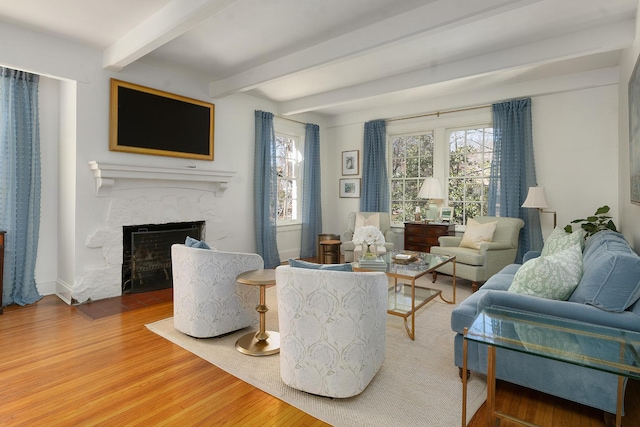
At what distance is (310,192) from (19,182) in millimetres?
4099

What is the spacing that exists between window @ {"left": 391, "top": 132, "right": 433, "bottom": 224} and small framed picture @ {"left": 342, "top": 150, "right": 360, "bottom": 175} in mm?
688

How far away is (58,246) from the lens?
4121 mm

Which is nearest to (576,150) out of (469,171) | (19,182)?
(469,171)

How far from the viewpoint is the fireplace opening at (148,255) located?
424 cm

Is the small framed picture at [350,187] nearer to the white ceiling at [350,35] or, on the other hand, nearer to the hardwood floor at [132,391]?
the white ceiling at [350,35]

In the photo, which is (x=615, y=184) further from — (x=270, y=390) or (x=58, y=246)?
(x=58, y=246)

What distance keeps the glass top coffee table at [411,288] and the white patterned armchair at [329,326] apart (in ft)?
3.14

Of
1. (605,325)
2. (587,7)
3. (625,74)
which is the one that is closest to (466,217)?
(625,74)

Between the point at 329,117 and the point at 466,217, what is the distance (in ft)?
10.5

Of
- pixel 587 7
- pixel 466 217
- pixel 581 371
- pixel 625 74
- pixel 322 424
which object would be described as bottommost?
pixel 322 424

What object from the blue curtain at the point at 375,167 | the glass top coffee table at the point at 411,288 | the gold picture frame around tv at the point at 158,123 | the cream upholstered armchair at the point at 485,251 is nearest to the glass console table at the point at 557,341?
the glass top coffee table at the point at 411,288

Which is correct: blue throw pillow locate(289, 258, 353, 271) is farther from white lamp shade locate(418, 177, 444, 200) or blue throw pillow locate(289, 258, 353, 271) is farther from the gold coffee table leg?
white lamp shade locate(418, 177, 444, 200)

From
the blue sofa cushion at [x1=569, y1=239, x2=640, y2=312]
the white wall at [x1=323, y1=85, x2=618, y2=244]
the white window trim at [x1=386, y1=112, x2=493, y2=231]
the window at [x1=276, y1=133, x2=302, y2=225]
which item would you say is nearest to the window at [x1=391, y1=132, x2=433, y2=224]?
the white window trim at [x1=386, y1=112, x2=493, y2=231]

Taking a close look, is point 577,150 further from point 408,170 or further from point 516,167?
point 408,170
